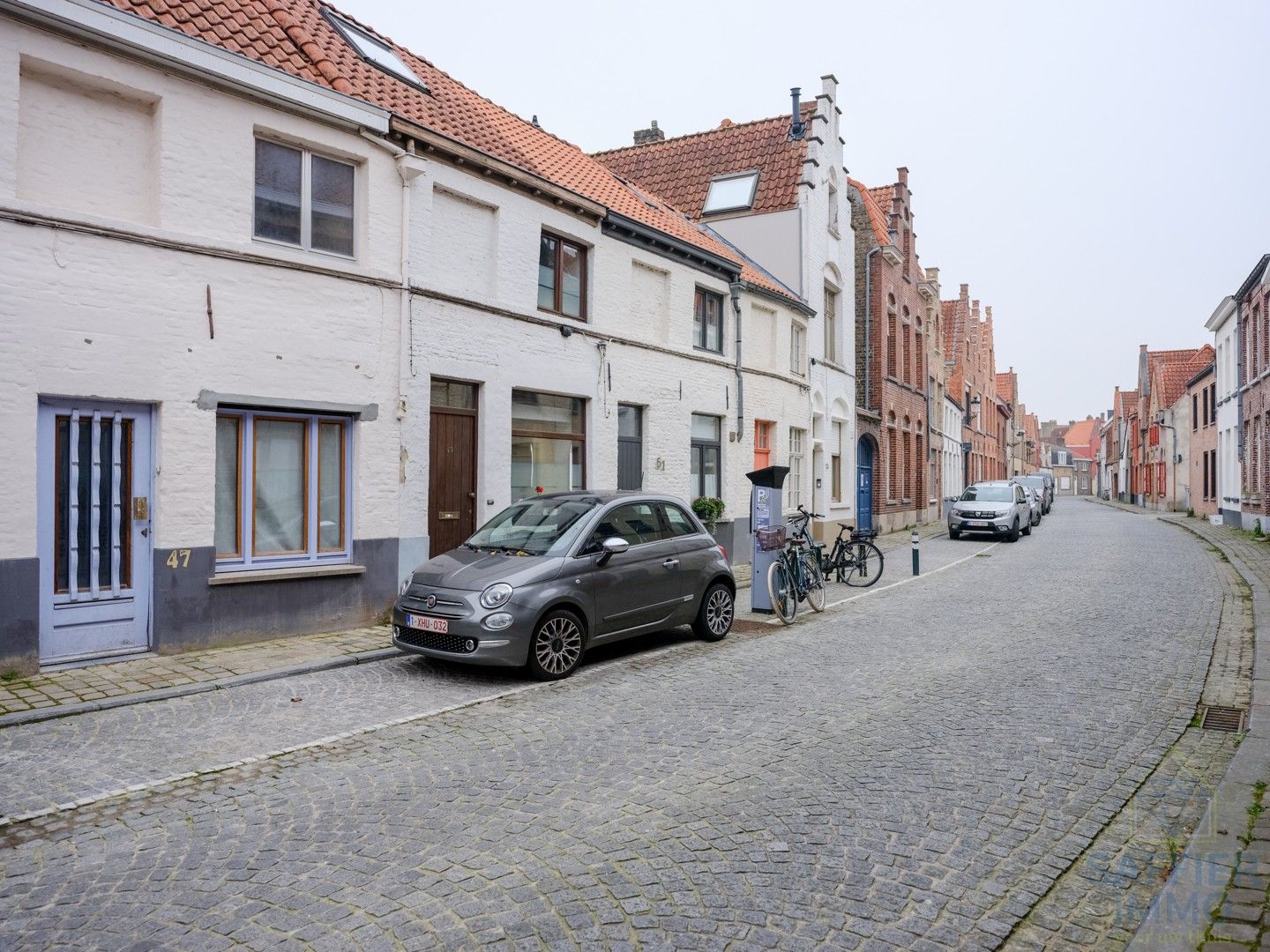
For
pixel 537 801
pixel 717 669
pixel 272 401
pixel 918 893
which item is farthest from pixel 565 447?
pixel 918 893

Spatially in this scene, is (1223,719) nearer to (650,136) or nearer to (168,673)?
(168,673)

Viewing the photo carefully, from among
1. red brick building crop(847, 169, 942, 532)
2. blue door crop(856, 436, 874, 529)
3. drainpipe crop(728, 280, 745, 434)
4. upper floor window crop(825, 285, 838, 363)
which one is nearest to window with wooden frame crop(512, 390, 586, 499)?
drainpipe crop(728, 280, 745, 434)

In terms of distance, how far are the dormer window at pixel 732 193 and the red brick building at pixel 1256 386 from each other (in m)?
15.2

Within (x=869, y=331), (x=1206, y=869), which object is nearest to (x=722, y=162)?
(x=869, y=331)

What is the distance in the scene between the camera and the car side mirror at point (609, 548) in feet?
28.3

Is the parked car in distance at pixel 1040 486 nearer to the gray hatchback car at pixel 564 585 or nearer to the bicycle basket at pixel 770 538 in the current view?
the bicycle basket at pixel 770 538

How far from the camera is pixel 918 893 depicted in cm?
387

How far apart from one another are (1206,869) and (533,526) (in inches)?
250

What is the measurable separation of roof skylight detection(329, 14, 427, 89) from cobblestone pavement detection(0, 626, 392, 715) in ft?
26.3

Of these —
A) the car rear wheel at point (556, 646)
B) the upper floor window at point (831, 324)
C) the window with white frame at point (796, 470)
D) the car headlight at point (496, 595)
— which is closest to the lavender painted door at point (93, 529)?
the car headlight at point (496, 595)

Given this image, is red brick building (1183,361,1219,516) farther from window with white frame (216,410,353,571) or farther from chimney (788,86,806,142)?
window with white frame (216,410,353,571)

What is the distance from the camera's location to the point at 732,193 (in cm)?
2325

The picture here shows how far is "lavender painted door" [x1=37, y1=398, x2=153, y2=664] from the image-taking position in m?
8.07

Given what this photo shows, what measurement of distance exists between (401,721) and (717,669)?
3109 millimetres
